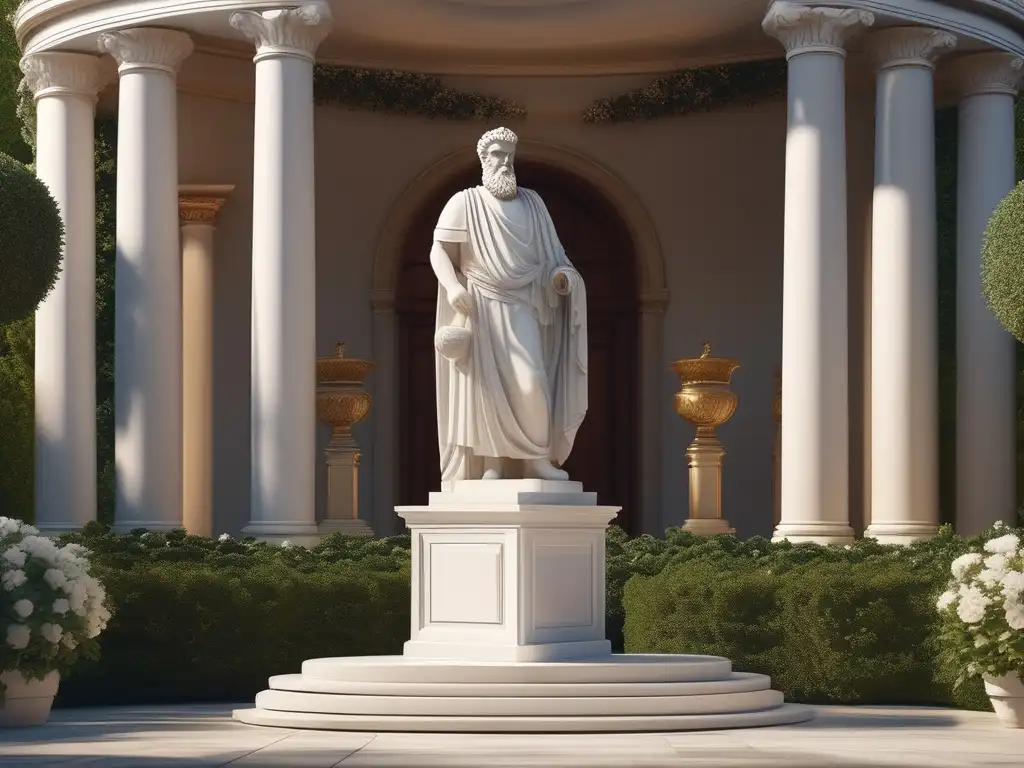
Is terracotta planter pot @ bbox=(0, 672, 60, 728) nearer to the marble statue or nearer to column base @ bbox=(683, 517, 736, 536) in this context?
the marble statue

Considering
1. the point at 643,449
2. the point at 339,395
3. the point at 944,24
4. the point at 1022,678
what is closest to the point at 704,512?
the point at 643,449

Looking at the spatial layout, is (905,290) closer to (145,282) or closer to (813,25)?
(813,25)

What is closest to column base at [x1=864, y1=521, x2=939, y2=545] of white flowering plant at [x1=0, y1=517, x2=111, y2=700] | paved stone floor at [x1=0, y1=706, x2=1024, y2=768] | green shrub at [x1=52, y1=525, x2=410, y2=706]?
green shrub at [x1=52, y1=525, x2=410, y2=706]

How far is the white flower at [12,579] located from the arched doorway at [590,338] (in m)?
14.1

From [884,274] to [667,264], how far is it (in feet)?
17.4

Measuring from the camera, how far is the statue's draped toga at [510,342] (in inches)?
579

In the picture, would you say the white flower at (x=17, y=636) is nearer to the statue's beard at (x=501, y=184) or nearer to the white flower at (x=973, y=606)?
the statue's beard at (x=501, y=184)

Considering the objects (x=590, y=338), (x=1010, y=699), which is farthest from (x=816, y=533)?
(x=1010, y=699)

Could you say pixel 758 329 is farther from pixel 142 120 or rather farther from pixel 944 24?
pixel 142 120

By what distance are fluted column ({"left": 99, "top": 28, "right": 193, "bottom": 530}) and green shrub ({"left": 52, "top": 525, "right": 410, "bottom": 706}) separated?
528 centimetres

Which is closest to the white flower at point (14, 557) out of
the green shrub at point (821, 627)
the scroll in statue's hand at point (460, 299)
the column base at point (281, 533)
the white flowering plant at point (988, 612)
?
the scroll in statue's hand at point (460, 299)

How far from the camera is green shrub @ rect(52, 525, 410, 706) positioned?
1691 cm

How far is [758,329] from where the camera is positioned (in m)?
28.0

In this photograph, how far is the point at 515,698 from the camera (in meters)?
13.4
